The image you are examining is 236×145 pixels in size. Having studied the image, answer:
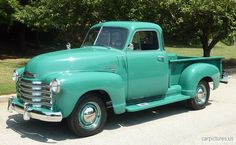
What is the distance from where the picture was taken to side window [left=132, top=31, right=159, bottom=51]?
8.25m

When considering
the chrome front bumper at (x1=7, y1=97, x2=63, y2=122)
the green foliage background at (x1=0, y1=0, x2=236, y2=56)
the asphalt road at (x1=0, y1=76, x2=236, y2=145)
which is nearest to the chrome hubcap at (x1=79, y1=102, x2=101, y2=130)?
the asphalt road at (x1=0, y1=76, x2=236, y2=145)

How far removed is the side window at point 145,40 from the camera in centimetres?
825

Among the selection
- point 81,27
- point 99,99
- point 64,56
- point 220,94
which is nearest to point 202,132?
point 99,99

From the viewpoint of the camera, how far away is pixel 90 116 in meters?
7.21

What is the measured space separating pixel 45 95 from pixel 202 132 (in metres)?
2.80

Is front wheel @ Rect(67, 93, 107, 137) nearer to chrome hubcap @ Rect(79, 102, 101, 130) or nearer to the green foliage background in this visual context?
chrome hubcap @ Rect(79, 102, 101, 130)

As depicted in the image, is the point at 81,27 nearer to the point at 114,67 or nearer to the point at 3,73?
the point at 3,73

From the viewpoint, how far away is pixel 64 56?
7.28 m

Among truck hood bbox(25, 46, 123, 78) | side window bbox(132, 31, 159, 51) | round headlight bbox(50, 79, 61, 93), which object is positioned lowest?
round headlight bbox(50, 79, 61, 93)

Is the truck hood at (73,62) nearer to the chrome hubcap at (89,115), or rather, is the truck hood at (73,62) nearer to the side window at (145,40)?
the side window at (145,40)

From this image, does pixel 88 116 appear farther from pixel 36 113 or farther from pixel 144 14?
pixel 144 14

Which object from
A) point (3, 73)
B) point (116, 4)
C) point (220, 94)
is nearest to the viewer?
point (220, 94)

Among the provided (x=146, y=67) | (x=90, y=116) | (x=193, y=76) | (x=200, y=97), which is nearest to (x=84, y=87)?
(x=90, y=116)

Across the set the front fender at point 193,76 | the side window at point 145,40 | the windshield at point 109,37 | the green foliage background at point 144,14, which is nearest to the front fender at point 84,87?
the windshield at point 109,37
